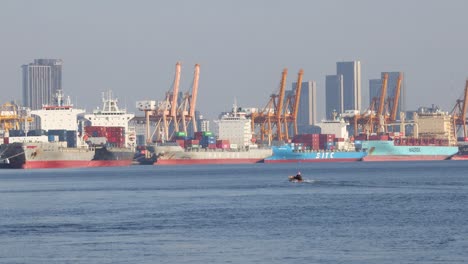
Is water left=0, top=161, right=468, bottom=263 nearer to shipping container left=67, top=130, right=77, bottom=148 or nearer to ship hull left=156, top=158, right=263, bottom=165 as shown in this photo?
shipping container left=67, top=130, right=77, bottom=148

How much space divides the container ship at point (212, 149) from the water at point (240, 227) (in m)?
101

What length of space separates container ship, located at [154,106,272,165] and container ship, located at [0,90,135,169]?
9213mm

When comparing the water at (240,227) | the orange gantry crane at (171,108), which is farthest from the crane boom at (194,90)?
the water at (240,227)

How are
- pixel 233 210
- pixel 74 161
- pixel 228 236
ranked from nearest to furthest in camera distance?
pixel 228 236 → pixel 233 210 → pixel 74 161

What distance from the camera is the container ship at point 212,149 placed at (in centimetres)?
18275

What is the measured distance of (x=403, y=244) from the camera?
4284 cm

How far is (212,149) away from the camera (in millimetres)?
188500

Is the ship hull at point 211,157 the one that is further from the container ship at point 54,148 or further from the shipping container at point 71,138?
the shipping container at point 71,138

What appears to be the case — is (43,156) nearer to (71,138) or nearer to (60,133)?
(71,138)

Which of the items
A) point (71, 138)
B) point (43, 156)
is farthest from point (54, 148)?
point (71, 138)

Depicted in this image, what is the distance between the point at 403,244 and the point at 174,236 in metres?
9.67

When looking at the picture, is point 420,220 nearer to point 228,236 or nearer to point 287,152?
point 228,236

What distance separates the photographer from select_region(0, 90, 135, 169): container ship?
15025 cm

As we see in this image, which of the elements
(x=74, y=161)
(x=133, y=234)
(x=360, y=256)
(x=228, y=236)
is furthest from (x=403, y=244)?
(x=74, y=161)
